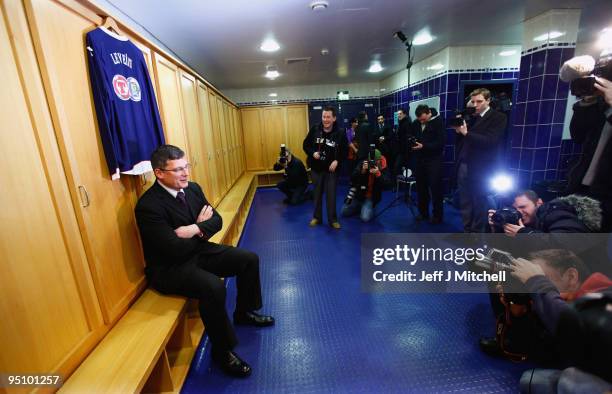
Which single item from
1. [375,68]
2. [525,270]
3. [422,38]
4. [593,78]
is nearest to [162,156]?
[525,270]

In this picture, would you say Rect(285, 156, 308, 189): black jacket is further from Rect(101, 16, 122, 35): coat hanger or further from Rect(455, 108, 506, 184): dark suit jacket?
Rect(101, 16, 122, 35): coat hanger

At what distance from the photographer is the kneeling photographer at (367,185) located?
11.8 feet

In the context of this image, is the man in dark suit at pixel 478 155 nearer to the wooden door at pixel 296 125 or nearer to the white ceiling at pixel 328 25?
the white ceiling at pixel 328 25

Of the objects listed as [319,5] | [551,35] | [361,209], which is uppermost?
[319,5]

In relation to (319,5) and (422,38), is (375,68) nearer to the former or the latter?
(422,38)

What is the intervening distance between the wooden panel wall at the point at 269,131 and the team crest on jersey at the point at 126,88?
567cm

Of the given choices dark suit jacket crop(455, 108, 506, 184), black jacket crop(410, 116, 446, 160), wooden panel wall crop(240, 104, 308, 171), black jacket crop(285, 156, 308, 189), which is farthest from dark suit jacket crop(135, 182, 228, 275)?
wooden panel wall crop(240, 104, 308, 171)

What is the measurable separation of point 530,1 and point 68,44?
12.2 ft

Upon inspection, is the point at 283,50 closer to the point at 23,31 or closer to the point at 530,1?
the point at 530,1

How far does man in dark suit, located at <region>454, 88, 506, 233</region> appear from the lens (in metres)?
2.51

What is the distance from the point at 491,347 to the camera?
1518 millimetres

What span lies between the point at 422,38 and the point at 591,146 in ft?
9.13

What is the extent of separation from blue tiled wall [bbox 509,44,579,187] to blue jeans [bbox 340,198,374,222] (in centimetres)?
180

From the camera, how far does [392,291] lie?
2180 millimetres
